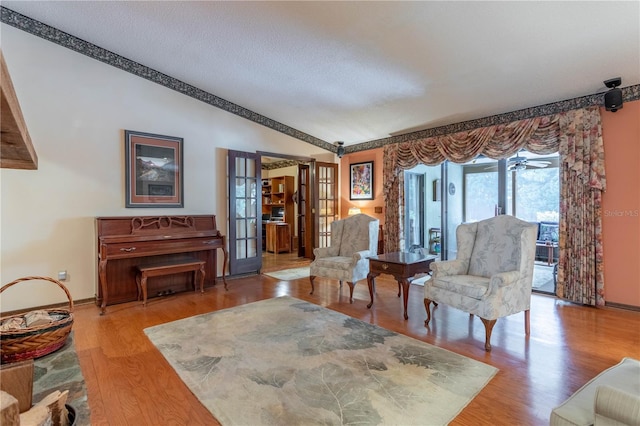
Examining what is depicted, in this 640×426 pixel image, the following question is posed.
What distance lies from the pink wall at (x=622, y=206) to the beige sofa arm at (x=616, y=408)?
355 cm

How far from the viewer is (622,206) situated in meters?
3.66

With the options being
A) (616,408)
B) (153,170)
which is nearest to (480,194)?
(616,408)

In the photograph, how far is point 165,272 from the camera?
4152 millimetres

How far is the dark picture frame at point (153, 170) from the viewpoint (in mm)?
4363

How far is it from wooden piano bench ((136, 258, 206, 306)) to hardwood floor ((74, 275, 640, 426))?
24 centimetres

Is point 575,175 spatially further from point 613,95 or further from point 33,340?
point 33,340

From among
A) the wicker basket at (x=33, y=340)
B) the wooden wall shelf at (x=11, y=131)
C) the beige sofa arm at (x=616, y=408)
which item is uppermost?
the wooden wall shelf at (x=11, y=131)

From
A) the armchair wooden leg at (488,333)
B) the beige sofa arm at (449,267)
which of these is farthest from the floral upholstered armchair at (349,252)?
the armchair wooden leg at (488,333)

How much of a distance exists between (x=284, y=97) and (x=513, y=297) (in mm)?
3945

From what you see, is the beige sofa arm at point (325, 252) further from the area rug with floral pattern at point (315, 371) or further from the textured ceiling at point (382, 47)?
the textured ceiling at point (382, 47)

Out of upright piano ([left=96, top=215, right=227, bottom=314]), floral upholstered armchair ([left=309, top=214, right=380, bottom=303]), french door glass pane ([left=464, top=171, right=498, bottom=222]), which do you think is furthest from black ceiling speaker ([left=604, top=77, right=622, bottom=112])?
upright piano ([left=96, top=215, right=227, bottom=314])

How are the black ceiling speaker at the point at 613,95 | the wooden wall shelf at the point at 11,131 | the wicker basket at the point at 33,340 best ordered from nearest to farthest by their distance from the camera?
the wooden wall shelf at the point at 11,131 < the wicker basket at the point at 33,340 < the black ceiling speaker at the point at 613,95

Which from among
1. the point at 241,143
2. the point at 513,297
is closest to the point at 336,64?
the point at 241,143

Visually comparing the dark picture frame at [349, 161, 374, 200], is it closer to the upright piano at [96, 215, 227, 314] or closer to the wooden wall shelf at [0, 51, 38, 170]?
the upright piano at [96, 215, 227, 314]
